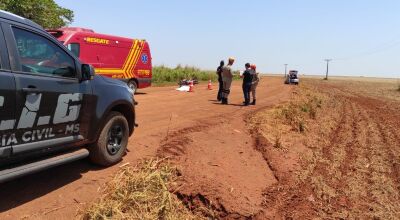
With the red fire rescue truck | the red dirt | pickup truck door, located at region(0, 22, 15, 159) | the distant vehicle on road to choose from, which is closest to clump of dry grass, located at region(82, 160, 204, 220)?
the red dirt

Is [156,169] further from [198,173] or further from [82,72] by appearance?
[82,72]

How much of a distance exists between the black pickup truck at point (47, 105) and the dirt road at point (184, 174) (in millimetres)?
489

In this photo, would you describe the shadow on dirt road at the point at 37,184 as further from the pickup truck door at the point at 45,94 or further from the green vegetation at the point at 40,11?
the green vegetation at the point at 40,11

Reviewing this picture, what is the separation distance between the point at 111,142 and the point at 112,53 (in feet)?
38.9

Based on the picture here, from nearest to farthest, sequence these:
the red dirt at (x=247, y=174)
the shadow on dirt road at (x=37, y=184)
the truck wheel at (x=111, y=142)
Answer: the shadow on dirt road at (x=37, y=184) < the red dirt at (x=247, y=174) < the truck wheel at (x=111, y=142)

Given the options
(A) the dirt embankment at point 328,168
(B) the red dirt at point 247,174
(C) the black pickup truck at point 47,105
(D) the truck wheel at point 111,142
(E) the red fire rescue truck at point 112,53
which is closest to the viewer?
(C) the black pickup truck at point 47,105

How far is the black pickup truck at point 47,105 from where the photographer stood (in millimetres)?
4684

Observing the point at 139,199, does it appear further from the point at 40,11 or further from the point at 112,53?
the point at 40,11

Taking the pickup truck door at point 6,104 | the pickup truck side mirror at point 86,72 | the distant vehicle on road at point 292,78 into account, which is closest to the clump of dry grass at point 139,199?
the pickup truck door at point 6,104

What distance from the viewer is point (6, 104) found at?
4539mm

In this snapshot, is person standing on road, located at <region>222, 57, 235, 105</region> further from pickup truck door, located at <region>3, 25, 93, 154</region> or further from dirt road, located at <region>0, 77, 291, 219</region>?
pickup truck door, located at <region>3, 25, 93, 154</region>

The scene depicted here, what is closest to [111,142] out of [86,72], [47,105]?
[86,72]

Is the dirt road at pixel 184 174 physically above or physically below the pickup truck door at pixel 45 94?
below

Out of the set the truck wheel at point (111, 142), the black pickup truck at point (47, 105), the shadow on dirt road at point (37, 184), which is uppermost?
the black pickup truck at point (47, 105)
